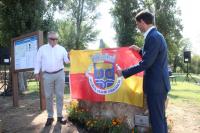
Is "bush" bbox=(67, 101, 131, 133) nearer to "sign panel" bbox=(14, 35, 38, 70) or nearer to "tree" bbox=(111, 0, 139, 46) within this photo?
"sign panel" bbox=(14, 35, 38, 70)

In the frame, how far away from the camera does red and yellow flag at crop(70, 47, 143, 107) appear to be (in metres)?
6.97

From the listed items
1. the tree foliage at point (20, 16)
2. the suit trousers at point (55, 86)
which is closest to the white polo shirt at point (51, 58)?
the suit trousers at point (55, 86)

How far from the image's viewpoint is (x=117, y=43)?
37969mm

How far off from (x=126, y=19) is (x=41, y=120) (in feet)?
93.5

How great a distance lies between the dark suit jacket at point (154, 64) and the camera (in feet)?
16.7

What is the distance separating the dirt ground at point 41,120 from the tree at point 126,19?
25079 millimetres

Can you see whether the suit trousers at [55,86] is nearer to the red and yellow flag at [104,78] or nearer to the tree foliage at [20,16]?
the red and yellow flag at [104,78]

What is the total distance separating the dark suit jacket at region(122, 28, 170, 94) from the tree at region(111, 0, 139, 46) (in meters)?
30.2

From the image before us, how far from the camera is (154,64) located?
5211 mm

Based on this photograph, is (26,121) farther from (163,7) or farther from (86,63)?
(163,7)

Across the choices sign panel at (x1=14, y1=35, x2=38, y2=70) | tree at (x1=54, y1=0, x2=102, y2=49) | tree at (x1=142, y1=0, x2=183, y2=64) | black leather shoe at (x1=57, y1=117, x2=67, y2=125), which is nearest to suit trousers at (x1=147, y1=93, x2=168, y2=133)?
black leather shoe at (x1=57, y1=117, x2=67, y2=125)

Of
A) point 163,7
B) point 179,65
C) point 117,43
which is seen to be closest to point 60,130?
point 163,7

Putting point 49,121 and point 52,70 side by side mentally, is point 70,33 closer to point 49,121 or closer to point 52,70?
point 52,70

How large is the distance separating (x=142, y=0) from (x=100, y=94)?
96.8 feet
